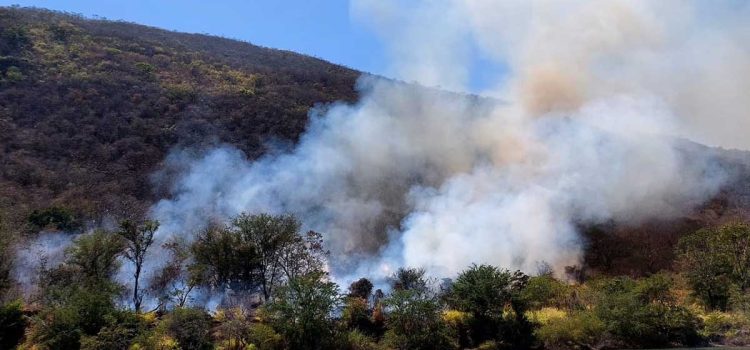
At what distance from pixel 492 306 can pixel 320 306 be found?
9.21m

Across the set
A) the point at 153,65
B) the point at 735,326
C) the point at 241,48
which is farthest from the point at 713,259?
the point at 241,48

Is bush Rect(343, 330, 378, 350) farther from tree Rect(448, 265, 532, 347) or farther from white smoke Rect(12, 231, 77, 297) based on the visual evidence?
white smoke Rect(12, 231, 77, 297)

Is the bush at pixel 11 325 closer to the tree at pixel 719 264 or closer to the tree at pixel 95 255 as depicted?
the tree at pixel 95 255

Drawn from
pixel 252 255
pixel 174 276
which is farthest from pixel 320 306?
pixel 174 276

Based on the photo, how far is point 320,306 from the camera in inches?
1028

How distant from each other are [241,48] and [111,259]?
73.6 m

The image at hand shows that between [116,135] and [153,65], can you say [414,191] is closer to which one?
[116,135]

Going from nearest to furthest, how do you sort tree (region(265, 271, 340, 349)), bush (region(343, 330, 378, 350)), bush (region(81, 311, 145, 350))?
bush (region(81, 311, 145, 350))
tree (region(265, 271, 340, 349))
bush (region(343, 330, 378, 350))

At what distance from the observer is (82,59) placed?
68.9 metres

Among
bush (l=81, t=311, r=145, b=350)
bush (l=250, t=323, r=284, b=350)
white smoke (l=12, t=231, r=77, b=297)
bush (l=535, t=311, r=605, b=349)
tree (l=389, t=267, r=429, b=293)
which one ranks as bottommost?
bush (l=535, t=311, r=605, b=349)

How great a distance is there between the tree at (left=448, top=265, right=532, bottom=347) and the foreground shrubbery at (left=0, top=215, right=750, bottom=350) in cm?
5

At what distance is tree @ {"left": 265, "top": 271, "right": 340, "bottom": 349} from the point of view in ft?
84.4

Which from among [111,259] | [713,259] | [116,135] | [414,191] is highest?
[116,135]

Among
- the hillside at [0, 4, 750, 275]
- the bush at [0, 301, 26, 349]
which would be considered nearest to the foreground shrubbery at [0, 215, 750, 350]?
the bush at [0, 301, 26, 349]
